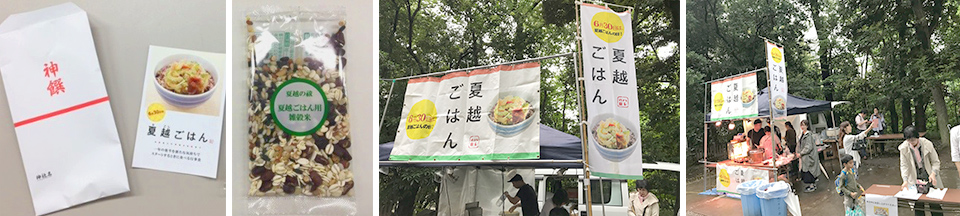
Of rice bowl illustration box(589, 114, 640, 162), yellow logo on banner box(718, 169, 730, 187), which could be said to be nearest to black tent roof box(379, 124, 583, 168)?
rice bowl illustration box(589, 114, 640, 162)

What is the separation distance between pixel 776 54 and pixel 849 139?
0.68 m

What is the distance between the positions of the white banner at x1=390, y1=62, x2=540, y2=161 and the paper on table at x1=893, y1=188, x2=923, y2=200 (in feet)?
6.48

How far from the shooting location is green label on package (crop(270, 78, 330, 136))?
1557mm

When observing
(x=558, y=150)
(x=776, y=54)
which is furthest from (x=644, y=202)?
(x=776, y=54)

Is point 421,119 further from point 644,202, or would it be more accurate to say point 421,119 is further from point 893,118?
point 893,118

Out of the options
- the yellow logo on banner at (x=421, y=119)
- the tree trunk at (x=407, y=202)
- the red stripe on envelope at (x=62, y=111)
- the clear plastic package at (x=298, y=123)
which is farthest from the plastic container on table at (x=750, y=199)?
the red stripe on envelope at (x=62, y=111)

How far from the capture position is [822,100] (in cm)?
336

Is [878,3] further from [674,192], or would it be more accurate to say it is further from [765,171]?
[674,192]

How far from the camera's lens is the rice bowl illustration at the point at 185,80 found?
5.91 ft

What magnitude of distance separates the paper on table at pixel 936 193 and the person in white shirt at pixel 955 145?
5.2 inches

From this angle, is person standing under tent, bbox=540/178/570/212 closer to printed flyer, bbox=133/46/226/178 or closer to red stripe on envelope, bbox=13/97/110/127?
printed flyer, bbox=133/46/226/178

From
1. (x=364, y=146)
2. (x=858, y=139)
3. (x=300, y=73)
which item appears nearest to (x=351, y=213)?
(x=364, y=146)

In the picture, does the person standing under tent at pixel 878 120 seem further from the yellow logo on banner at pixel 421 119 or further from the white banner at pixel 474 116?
the yellow logo on banner at pixel 421 119

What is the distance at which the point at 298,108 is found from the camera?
5.12ft
